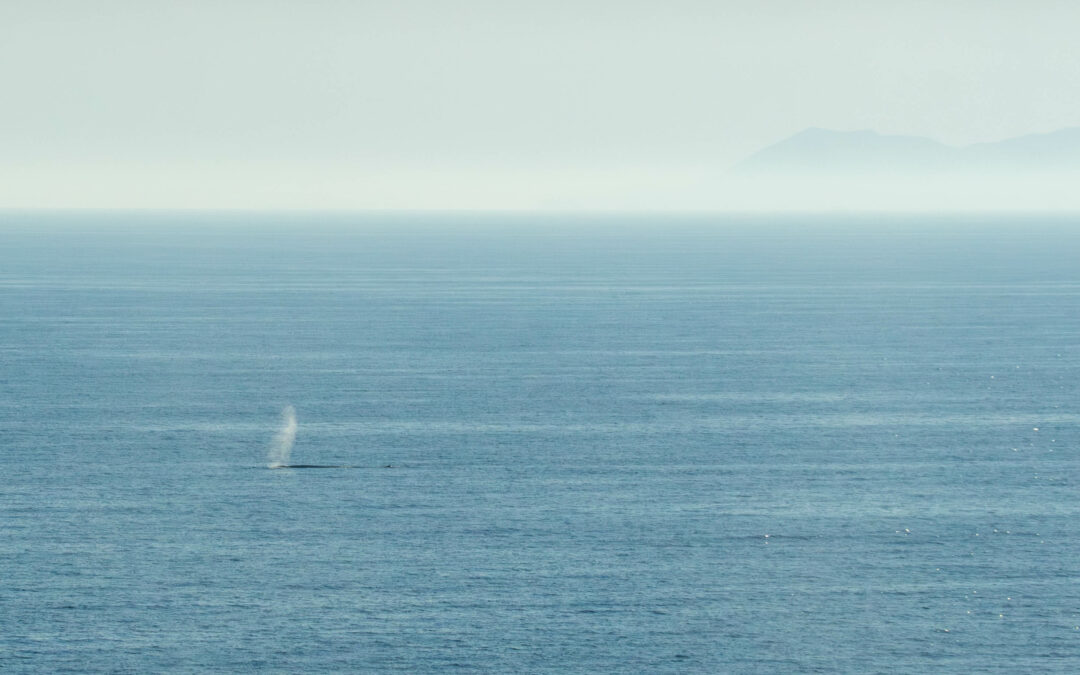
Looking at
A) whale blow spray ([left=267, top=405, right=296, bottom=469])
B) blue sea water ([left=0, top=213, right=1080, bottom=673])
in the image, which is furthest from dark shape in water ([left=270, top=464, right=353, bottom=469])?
blue sea water ([left=0, top=213, right=1080, bottom=673])

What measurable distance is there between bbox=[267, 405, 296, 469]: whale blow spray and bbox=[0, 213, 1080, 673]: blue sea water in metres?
0.56

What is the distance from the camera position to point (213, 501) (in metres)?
→ 45.5

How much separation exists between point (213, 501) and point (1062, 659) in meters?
23.2

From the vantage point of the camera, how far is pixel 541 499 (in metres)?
45.9

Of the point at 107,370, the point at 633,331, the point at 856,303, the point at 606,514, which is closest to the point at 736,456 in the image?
the point at 606,514

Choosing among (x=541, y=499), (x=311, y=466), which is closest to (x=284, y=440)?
(x=311, y=466)

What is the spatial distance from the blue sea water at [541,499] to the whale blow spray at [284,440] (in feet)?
1.84

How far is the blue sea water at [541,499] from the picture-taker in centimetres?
3353

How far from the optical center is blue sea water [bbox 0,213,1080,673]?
1320 inches

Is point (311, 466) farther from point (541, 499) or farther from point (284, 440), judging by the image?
point (541, 499)

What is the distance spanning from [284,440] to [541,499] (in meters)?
13.1

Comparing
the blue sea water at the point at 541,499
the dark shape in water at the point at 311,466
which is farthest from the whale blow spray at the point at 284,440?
the blue sea water at the point at 541,499

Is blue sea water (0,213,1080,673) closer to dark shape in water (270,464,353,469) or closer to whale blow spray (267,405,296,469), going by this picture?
dark shape in water (270,464,353,469)

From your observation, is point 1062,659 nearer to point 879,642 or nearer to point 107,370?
point 879,642
